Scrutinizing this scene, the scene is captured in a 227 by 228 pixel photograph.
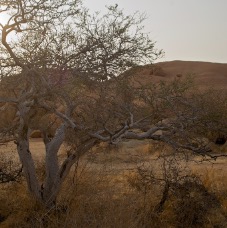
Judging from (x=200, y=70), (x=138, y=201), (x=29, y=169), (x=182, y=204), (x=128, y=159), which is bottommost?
(x=128, y=159)

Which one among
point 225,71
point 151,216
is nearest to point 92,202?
point 151,216

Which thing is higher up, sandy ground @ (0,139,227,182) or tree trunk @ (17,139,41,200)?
tree trunk @ (17,139,41,200)

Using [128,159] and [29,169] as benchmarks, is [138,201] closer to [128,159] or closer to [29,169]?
[29,169]

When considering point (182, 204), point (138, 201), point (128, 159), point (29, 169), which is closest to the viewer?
point (138, 201)

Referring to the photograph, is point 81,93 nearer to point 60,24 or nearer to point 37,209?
point 60,24

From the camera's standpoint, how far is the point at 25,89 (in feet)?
25.8

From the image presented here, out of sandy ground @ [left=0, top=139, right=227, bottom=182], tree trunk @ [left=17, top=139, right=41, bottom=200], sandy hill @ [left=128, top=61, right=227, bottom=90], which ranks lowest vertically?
sandy ground @ [left=0, top=139, right=227, bottom=182]

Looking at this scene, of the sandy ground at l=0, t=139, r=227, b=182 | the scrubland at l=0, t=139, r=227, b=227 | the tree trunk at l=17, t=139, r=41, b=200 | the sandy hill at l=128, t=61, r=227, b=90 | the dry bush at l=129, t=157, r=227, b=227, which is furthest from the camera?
the sandy hill at l=128, t=61, r=227, b=90

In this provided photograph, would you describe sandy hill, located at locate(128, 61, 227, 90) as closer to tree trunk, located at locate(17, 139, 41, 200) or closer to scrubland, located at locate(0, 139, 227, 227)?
scrubland, located at locate(0, 139, 227, 227)

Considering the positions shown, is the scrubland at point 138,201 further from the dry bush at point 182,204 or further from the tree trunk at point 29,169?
the tree trunk at point 29,169

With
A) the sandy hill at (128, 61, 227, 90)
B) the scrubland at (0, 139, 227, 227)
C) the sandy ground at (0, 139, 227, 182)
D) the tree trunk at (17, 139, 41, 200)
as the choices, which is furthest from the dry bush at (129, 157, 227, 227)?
the sandy hill at (128, 61, 227, 90)

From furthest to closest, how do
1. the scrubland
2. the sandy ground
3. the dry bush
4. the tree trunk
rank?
the sandy ground, the tree trunk, the dry bush, the scrubland

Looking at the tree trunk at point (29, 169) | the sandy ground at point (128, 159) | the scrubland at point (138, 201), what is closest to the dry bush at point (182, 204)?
the scrubland at point (138, 201)

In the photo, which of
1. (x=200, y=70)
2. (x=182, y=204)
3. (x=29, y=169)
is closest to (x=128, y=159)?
(x=182, y=204)
